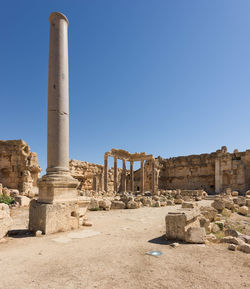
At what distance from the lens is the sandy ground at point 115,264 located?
2.73 metres

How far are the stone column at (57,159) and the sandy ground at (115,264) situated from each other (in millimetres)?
660

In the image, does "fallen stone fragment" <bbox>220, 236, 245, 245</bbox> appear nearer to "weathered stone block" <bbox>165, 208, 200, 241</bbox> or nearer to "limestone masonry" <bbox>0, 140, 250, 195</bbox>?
"weathered stone block" <bbox>165, 208, 200, 241</bbox>

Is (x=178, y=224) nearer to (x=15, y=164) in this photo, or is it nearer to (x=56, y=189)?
(x=56, y=189)

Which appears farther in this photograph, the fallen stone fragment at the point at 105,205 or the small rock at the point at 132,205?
the small rock at the point at 132,205

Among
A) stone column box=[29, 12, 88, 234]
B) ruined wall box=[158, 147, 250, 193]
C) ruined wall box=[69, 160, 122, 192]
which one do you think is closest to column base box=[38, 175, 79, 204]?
stone column box=[29, 12, 88, 234]

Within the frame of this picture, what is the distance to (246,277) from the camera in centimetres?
296

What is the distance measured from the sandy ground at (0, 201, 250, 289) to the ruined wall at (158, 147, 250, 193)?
2261 centimetres

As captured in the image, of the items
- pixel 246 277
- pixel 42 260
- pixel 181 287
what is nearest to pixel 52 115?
pixel 42 260

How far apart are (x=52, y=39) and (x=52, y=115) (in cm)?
246

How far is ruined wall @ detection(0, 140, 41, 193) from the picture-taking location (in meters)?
18.9

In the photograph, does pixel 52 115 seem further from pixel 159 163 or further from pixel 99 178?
pixel 159 163

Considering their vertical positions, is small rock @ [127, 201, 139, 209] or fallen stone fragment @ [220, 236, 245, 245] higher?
fallen stone fragment @ [220, 236, 245, 245]

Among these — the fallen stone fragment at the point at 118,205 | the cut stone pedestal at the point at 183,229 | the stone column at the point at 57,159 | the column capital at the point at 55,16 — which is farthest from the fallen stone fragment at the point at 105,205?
the column capital at the point at 55,16

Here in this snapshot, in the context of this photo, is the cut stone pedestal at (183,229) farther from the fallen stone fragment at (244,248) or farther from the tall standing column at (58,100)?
the tall standing column at (58,100)
